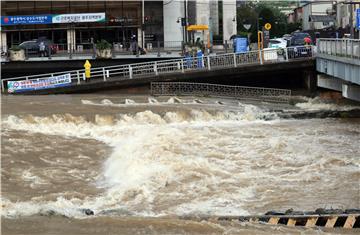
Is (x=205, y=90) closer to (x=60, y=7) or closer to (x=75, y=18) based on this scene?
(x=75, y=18)

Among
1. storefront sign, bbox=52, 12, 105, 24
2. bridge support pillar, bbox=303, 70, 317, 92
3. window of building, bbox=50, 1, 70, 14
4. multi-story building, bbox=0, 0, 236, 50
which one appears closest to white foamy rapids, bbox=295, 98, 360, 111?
bridge support pillar, bbox=303, 70, 317, 92

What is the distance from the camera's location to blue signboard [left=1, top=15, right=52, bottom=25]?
6159 cm

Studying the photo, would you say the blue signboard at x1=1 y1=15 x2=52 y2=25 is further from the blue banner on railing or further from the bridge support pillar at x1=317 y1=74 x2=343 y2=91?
the bridge support pillar at x1=317 y1=74 x2=343 y2=91

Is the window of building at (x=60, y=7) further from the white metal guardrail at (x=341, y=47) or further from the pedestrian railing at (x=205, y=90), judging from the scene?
the white metal guardrail at (x=341, y=47)

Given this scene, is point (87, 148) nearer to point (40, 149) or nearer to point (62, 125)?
point (40, 149)

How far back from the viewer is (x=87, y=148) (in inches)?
845

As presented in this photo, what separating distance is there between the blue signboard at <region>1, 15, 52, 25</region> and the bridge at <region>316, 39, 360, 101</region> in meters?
34.0

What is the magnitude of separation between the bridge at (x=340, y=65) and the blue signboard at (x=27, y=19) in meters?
34.0

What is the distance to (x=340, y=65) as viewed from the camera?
94.5 feet

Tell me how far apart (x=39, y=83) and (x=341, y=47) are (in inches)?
707

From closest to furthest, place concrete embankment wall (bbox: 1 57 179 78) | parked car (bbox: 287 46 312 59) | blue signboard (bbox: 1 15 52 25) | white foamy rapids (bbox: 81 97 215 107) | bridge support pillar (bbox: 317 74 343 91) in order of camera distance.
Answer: white foamy rapids (bbox: 81 97 215 107) < bridge support pillar (bbox: 317 74 343 91) < parked car (bbox: 287 46 312 59) < concrete embankment wall (bbox: 1 57 179 78) < blue signboard (bbox: 1 15 52 25)

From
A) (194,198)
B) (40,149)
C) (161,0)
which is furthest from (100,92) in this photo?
(161,0)

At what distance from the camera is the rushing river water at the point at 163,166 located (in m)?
12.9

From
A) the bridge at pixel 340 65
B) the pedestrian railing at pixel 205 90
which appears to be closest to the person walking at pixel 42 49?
the pedestrian railing at pixel 205 90
